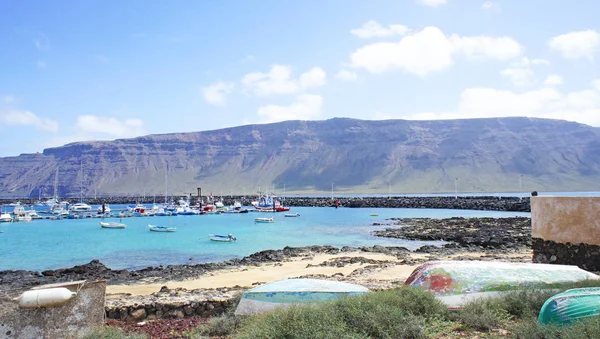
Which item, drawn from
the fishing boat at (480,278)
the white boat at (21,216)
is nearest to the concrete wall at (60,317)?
the fishing boat at (480,278)

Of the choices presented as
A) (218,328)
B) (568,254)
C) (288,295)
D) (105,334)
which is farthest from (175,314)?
(568,254)

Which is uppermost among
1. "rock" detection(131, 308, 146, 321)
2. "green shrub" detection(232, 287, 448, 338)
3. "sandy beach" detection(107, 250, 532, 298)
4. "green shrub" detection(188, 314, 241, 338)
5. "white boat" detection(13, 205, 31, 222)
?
"green shrub" detection(232, 287, 448, 338)

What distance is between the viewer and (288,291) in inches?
359

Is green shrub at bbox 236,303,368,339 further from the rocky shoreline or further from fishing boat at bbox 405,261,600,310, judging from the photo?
the rocky shoreline

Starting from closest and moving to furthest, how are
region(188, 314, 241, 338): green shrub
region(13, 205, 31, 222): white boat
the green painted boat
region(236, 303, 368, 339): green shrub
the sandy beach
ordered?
region(236, 303, 368, 339): green shrub, the green painted boat, region(188, 314, 241, 338): green shrub, the sandy beach, region(13, 205, 31, 222): white boat

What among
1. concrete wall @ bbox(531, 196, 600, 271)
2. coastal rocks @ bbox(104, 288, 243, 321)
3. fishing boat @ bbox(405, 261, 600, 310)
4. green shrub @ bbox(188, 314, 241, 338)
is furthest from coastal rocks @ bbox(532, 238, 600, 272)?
green shrub @ bbox(188, 314, 241, 338)

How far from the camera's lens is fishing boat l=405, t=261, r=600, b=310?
866 cm

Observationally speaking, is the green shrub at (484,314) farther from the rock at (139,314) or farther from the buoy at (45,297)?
the rock at (139,314)

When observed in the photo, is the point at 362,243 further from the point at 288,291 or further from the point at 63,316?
the point at 63,316

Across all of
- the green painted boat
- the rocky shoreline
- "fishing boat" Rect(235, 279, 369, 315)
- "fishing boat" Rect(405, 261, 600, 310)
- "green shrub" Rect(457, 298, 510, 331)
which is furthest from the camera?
the rocky shoreline

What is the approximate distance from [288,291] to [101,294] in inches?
136

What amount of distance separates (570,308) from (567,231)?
288 inches

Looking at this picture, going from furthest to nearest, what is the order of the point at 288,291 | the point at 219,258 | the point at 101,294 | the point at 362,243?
the point at 362,243 < the point at 219,258 < the point at 288,291 < the point at 101,294

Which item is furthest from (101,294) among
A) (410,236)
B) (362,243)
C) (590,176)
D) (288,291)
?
(590,176)
